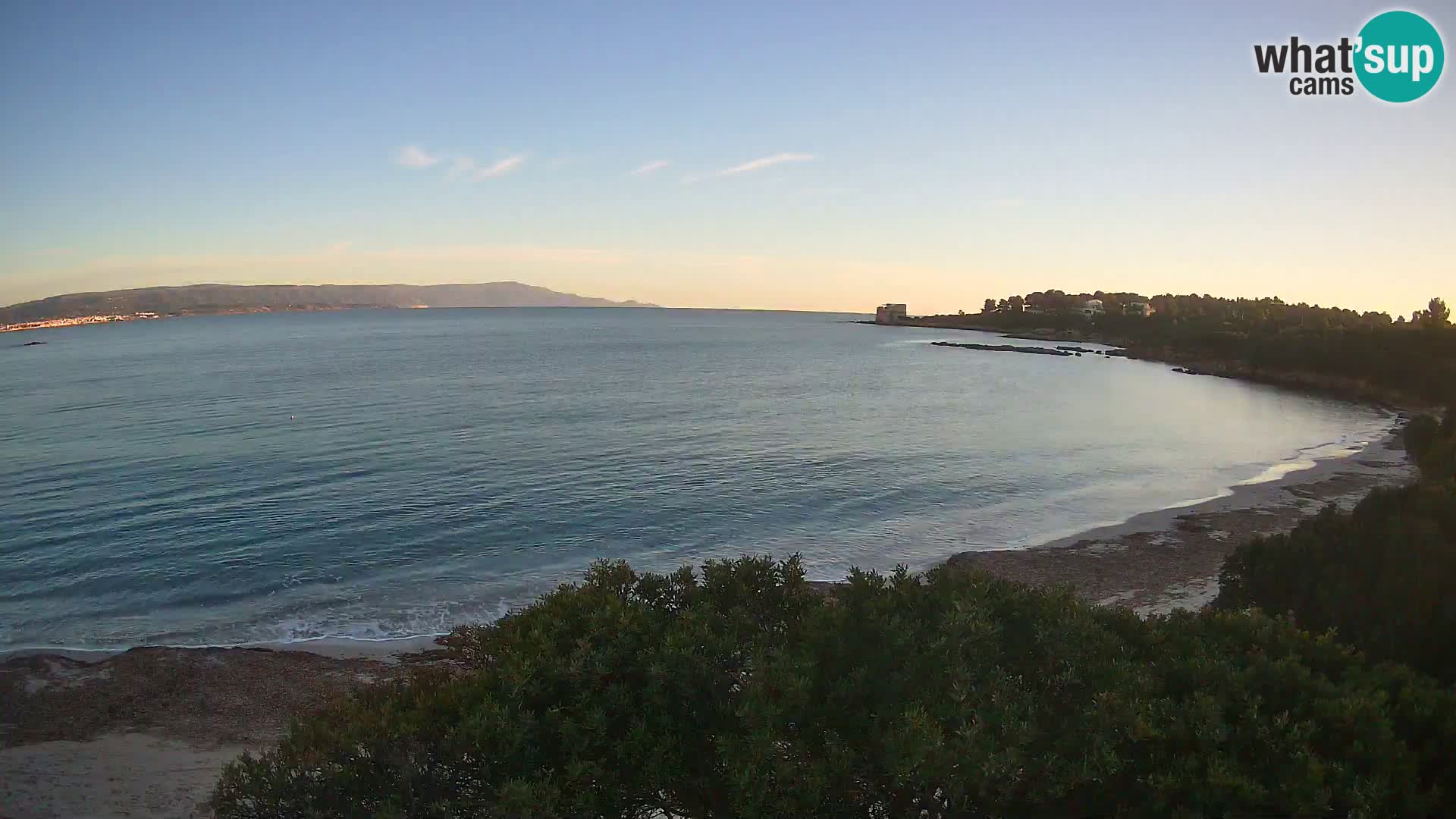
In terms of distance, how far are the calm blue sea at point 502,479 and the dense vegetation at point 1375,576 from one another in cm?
1117

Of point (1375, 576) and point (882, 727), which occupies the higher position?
point (1375, 576)

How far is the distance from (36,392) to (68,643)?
6154 centimetres

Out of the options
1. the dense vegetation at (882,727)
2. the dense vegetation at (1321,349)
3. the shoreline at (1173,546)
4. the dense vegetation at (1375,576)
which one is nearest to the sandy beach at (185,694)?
the shoreline at (1173,546)

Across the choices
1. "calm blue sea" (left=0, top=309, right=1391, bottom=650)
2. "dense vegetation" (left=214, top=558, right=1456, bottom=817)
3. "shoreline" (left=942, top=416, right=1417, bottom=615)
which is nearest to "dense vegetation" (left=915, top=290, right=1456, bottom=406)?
"calm blue sea" (left=0, top=309, right=1391, bottom=650)

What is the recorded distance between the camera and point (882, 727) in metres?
6.50

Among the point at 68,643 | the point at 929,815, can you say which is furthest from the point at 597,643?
the point at 68,643

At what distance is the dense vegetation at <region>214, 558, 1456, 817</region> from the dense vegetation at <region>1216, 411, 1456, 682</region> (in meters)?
2.80

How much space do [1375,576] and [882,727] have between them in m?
7.96

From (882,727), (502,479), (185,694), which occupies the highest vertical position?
(882,727)

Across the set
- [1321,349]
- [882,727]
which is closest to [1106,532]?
[882,727]

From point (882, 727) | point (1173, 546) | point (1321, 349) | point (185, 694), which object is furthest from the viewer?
point (1321, 349)

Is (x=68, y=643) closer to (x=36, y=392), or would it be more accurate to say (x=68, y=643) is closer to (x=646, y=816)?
(x=646, y=816)

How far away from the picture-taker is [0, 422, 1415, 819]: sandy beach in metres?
11.4

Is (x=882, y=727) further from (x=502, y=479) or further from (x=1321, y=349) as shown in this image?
(x=1321, y=349)
